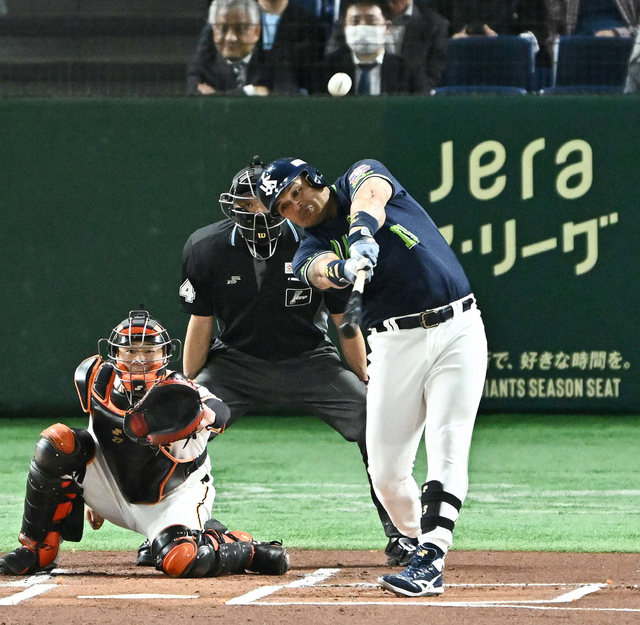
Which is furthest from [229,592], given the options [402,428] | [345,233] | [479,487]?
[479,487]

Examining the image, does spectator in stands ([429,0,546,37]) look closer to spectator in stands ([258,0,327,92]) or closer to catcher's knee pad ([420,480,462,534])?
spectator in stands ([258,0,327,92])

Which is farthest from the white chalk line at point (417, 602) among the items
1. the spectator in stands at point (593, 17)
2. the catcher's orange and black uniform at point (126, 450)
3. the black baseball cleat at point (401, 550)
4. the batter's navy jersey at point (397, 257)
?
the spectator in stands at point (593, 17)

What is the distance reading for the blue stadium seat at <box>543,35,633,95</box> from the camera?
9539 mm

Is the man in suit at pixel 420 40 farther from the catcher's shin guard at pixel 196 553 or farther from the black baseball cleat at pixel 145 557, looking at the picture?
the catcher's shin guard at pixel 196 553

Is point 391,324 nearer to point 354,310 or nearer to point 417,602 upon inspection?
point 354,310

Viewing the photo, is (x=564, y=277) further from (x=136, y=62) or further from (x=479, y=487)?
(x=136, y=62)

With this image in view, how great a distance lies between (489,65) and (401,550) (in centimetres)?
561

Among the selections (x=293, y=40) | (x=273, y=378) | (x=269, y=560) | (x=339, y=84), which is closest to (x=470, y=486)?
(x=273, y=378)

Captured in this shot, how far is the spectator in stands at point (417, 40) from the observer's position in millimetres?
9570

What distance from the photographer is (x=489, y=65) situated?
9.59 meters

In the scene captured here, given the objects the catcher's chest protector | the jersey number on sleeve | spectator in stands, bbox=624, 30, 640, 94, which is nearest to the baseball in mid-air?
spectator in stands, bbox=624, 30, 640, 94

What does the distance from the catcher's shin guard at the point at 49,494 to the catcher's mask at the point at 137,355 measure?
303 mm

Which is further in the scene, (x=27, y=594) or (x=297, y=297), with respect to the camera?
(x=297, y=297)

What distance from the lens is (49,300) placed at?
9469 mm
